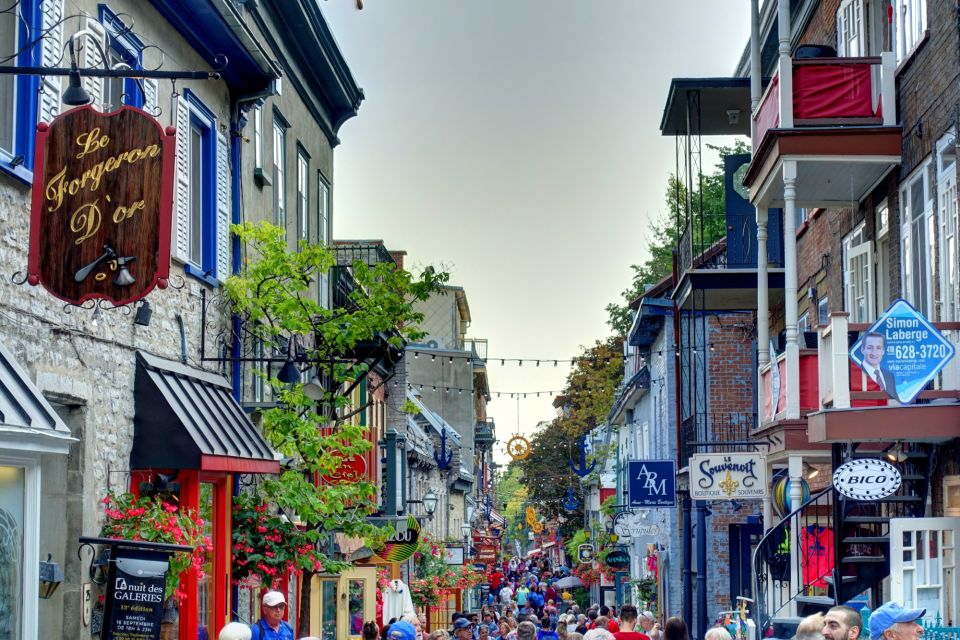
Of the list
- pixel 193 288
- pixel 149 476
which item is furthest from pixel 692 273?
pixel 149 476

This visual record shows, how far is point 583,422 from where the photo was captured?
202ft

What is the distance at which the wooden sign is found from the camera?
10.1 meters

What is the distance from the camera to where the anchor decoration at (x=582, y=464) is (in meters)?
58.8

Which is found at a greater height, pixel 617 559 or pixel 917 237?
pixel 917 237

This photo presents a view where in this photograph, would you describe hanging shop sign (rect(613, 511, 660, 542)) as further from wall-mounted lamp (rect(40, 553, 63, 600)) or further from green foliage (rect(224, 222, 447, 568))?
wall-mounted lamp (rect(40, 553, 63, 600))

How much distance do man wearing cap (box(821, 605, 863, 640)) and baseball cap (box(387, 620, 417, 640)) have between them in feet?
20.2

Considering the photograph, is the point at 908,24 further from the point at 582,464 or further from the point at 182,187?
the point at 582,464

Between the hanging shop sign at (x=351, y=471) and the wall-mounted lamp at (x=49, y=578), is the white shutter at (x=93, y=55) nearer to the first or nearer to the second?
the wall-mounted lamp at (x=49, y=578)

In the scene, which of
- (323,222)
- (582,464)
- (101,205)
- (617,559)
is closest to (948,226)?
(101,205)

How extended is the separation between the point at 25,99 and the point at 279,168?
9489mm

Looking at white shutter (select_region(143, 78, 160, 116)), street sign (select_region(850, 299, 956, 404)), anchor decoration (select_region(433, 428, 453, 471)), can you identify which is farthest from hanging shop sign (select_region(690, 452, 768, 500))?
anchor decoration (select_region(433, 428, 453, 471))

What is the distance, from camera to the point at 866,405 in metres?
15.5

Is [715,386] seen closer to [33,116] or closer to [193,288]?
[193,288]

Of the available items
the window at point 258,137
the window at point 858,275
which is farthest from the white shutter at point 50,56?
the window at point 858,275
